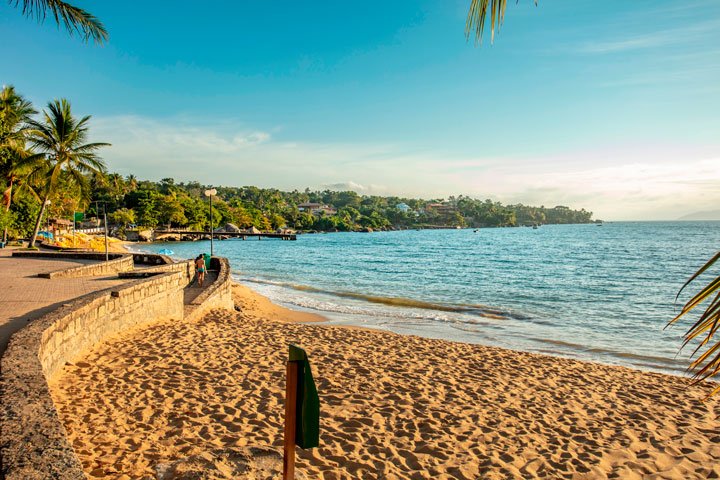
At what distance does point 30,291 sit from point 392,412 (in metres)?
9.04

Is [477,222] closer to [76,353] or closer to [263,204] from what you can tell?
[263,204]

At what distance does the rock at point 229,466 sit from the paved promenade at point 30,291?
3250 mm

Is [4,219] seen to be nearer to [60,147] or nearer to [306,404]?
[60,147]

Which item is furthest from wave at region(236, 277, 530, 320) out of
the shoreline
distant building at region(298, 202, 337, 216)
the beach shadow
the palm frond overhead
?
distant building at region(298, 202, 337, 216)

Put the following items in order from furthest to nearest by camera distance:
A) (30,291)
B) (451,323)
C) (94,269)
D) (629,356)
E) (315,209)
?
(315,209)
(451,323)
(94,269)
(629,356)
(30,291)

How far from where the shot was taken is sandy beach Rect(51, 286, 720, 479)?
16.0ft

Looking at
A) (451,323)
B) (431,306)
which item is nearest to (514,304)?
(431,306)

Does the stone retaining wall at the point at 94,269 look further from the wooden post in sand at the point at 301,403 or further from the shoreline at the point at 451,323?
the wooden post in sand at the point at 301,403

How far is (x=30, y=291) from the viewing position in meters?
10.3

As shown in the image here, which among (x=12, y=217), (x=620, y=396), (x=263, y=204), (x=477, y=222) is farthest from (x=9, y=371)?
(x=477, y=222)

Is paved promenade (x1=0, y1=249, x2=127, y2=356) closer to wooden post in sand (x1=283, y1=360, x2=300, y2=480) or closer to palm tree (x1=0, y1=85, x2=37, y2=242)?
wooden post in sand (x1=283, y1=360, x2=300, y2=480)

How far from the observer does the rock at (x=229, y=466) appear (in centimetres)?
358

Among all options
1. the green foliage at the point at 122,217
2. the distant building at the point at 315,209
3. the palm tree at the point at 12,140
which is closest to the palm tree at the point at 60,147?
the palm tree at the point at 12,140

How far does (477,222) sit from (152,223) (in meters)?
140
